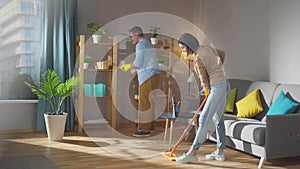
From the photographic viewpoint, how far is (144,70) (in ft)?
15.6

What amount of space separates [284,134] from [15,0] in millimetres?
3696

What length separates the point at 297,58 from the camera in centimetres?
412

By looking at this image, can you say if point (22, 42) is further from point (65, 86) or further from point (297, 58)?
point (297, 58)

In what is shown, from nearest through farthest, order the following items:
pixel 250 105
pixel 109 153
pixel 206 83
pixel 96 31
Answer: pixel 206 83, pixel 109 153, pixel 250 105, pixel 96 31

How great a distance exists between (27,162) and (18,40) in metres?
2.17

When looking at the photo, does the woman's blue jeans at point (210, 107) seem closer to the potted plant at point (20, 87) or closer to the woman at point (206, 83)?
the woman at point (206, 83)

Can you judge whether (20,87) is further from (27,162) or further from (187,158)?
(187,158)

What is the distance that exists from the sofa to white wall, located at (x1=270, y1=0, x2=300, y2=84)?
1.03 ft

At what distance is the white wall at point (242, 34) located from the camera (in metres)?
4.62

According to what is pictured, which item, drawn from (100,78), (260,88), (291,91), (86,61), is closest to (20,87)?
(86,61)

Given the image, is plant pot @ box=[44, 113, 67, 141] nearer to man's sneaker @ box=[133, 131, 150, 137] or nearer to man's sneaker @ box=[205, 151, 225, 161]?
man's sneaker @ box=[133, 131, 150, 137]

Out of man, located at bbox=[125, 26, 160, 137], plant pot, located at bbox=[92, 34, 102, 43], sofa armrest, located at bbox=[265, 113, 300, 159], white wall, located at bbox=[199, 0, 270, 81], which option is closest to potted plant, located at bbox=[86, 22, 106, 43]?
plant pot, located at bbox=[92, 34, 102, 43]

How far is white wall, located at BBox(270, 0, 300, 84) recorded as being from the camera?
4133mm

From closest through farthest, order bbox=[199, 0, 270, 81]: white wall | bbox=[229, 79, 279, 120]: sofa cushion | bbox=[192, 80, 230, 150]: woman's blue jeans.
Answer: bbox=[192, 80, 230, 150]: woman's blue jeans, bbox=[229, 79, 279, 120]: sofa cushion, bbox=[199, 0, 270, 81]: white wall
